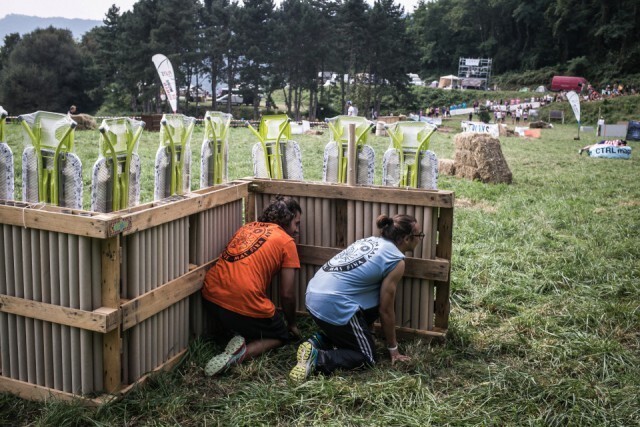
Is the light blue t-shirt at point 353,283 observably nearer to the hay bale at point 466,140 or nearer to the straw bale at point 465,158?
the straw bale at point 465,158

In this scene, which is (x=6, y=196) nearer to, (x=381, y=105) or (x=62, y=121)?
(x=62, y=121)

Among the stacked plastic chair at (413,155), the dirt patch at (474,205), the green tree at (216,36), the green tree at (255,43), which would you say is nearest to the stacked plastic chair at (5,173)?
the stacked plastic chair at (413,155)

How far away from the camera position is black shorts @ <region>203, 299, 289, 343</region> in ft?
15.0

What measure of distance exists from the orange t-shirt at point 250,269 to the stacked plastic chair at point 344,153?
2.86ft

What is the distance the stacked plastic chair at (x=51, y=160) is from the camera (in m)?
4.07

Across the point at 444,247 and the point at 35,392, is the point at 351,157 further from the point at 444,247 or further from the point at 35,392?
the point at 35,392

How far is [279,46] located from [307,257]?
49.4m

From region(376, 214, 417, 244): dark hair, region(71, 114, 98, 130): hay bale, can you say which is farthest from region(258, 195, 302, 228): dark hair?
region(71, 114, 98, 130): hay bale

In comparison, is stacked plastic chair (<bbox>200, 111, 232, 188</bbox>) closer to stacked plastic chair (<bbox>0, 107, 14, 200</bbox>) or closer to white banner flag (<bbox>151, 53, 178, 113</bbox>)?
stacked plastic chair (<bbox>0, 107, 14, 200</bbox>)

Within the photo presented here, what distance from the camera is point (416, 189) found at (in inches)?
190

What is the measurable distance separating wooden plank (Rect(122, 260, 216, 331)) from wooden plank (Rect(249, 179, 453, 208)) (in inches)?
36.0

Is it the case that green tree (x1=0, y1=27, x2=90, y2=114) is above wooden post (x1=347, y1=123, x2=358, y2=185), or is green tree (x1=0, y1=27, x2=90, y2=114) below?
above

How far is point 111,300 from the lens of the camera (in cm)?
369

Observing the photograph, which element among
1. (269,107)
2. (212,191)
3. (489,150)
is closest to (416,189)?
(212,191)
